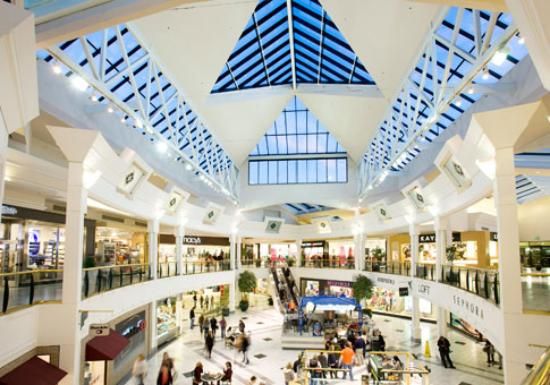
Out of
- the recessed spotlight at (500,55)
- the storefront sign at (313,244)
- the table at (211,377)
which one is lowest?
the table at (211,377)

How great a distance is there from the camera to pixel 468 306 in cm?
984

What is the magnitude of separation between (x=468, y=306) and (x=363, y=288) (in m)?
12.3

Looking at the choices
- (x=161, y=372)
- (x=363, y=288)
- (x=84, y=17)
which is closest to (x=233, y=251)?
(x=363, y=288)

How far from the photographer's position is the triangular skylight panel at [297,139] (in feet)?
96.0

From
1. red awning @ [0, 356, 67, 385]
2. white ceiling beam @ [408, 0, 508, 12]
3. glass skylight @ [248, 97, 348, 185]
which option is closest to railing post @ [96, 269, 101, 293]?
red awning @ [0, 356, 67, 385]

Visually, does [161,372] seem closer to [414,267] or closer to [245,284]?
[414,267]

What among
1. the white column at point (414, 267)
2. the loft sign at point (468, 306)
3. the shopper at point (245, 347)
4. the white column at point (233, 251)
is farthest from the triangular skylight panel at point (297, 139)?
the loft sign at point (468, 306)

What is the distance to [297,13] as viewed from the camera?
595 inches

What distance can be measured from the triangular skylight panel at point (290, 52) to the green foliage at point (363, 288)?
1039cm

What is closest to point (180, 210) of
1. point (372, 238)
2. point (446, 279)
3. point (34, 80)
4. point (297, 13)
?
point (297, 13)

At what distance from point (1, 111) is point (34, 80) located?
525mm

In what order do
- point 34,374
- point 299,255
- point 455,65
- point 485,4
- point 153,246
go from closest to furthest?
point 485,4 → point 34,374 → point 455,65 → point 153,246 → point 299,255

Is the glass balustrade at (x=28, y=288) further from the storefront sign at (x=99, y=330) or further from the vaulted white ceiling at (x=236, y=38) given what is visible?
the vaulted white ceiling at (x=236, y=38)

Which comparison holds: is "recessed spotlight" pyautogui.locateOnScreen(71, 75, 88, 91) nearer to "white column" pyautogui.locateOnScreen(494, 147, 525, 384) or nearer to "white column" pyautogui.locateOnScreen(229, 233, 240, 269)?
"white column" pyautogui.locateOnScreen(494, 147, 525, 384)
